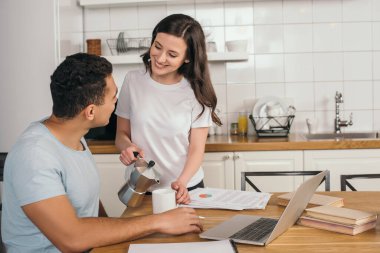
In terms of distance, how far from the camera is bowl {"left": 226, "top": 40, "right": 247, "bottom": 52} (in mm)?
3576

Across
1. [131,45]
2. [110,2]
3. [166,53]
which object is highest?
[110,2]

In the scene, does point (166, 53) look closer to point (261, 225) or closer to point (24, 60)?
point (261, 225)

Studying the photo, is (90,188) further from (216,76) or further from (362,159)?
(216,76)

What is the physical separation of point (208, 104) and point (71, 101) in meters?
0.86

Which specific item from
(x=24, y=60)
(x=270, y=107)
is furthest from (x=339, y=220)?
(x=24, y=60)

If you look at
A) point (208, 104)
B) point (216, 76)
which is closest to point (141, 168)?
point (208, 104)

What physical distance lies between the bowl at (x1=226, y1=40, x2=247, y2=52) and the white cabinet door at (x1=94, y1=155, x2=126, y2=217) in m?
1.11

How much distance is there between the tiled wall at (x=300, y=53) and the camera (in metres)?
3.73

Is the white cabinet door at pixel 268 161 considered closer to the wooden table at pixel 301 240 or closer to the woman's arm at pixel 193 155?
the woman's arm at pixel 193 155

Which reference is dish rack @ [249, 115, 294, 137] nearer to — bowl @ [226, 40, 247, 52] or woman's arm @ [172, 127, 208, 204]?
bowl @ [226, 40, 247, 52]

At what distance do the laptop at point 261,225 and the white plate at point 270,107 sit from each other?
6.48ft

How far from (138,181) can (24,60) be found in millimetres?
1912

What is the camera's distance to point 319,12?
373cm

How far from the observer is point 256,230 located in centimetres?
146
